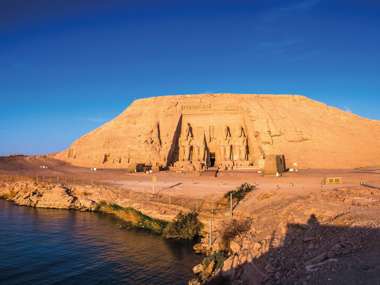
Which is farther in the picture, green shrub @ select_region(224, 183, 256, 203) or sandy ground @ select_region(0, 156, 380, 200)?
sandy ground @ select_region(0, 156, 380, 200)

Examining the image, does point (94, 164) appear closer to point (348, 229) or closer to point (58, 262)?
point (58, 262)

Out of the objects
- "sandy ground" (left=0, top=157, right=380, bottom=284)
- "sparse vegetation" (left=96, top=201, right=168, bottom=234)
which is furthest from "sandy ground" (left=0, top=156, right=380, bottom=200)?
"sparse vegetation" (left=96, top=201, right=168, bottom=234)

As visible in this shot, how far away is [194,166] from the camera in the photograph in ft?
109

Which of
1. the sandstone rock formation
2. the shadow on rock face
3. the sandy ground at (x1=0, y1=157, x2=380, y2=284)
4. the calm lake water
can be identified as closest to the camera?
the shadow on rock face

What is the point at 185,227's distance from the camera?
15945mm

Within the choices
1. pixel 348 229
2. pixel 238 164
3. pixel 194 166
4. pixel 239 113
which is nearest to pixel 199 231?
pixel 348 229

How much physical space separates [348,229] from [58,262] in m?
10.1

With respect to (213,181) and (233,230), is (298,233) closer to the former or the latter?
(233,230)

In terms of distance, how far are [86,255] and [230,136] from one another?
2733 cm

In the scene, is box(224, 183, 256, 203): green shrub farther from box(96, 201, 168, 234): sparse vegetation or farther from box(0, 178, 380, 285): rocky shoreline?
box(96, 201, 168, 234): sparse vegetation

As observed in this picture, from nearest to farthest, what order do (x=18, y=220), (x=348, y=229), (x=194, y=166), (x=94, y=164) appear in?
1. (x=348, y=229)
2. (x=18, y=220)
3. (x=194, y=166)
4. (x=94, y=164)

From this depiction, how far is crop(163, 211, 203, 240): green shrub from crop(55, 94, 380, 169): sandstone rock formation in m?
16.7

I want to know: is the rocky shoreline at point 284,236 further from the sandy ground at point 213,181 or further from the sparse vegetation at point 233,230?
the sandy ground at point 213,181

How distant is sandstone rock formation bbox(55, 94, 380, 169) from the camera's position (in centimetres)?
3538
